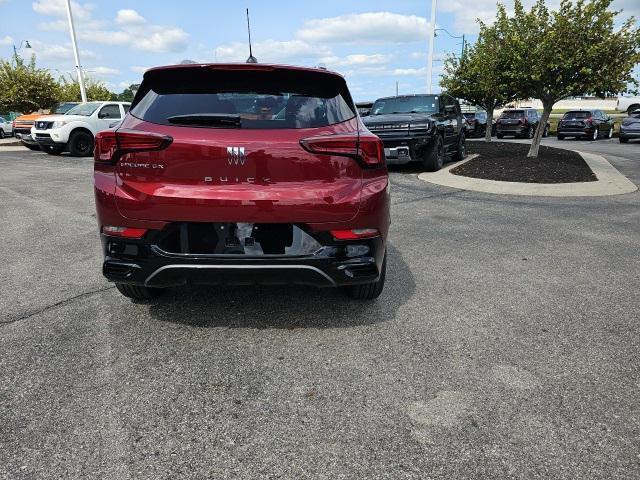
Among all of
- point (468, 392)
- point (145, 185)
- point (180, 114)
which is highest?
point (180, 114)

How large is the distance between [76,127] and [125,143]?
15.7 metres

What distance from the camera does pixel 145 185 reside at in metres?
2.85

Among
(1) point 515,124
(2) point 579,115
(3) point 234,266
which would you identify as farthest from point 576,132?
(3) point 234,266

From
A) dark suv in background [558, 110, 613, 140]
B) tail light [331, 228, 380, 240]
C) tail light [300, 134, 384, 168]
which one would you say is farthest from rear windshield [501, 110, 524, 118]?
tail light [331, 228, 380, 240]

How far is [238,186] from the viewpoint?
2.81 metres

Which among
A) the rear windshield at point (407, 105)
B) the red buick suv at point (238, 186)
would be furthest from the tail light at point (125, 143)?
A: the rear windshield at point (407, 105)

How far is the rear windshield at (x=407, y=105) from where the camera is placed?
12062mm

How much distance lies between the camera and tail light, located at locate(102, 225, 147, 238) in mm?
2914

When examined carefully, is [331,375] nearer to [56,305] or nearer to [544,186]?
[56,305]

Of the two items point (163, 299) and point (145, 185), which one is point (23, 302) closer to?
point (163, 299)

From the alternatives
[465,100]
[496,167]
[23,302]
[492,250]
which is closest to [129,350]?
[23,302]

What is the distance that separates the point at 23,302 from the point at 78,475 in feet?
7.43

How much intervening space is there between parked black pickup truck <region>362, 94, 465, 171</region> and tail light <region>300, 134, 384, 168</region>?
793 centimetres

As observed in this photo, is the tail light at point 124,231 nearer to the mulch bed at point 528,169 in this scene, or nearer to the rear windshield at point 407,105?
the mulch bed at point 528,169
